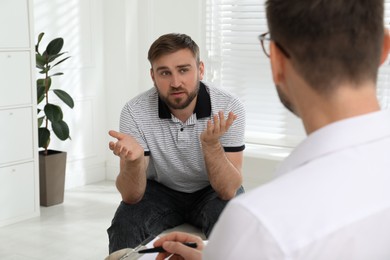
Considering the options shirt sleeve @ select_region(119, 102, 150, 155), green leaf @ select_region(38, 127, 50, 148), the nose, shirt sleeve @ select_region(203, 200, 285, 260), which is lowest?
green leaf @ select_region(38, 127, 50, 148)

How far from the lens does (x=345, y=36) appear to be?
944 mm

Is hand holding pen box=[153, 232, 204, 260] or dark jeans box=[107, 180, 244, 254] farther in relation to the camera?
dark jeans box=[107, 180, 244, 254]

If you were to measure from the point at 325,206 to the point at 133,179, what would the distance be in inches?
68.7

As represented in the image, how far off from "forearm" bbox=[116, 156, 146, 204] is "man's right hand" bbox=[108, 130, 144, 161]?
47mm

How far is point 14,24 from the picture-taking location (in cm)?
379

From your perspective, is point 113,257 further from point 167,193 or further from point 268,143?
point 268,143

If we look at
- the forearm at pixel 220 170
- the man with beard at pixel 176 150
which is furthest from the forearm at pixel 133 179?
the forearm at pixel 220 170

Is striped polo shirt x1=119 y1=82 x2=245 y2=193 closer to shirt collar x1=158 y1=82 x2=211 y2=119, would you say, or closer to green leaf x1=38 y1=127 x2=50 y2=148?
shirt collar x1=158 y1=82 x2=211 y2=119

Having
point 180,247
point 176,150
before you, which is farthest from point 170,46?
point 180,247

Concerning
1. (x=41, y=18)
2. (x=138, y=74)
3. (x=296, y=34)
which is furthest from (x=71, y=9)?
(x=296, y=34)

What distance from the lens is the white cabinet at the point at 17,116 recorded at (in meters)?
3.79

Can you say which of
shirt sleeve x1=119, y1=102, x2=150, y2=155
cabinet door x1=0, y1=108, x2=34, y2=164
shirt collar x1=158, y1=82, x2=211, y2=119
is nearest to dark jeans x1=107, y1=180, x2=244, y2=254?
shirt sleeve x1=119, y1=102, x2=150, y2=155

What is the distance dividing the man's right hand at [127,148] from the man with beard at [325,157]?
150 cm

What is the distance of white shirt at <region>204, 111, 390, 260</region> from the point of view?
2.88ft
